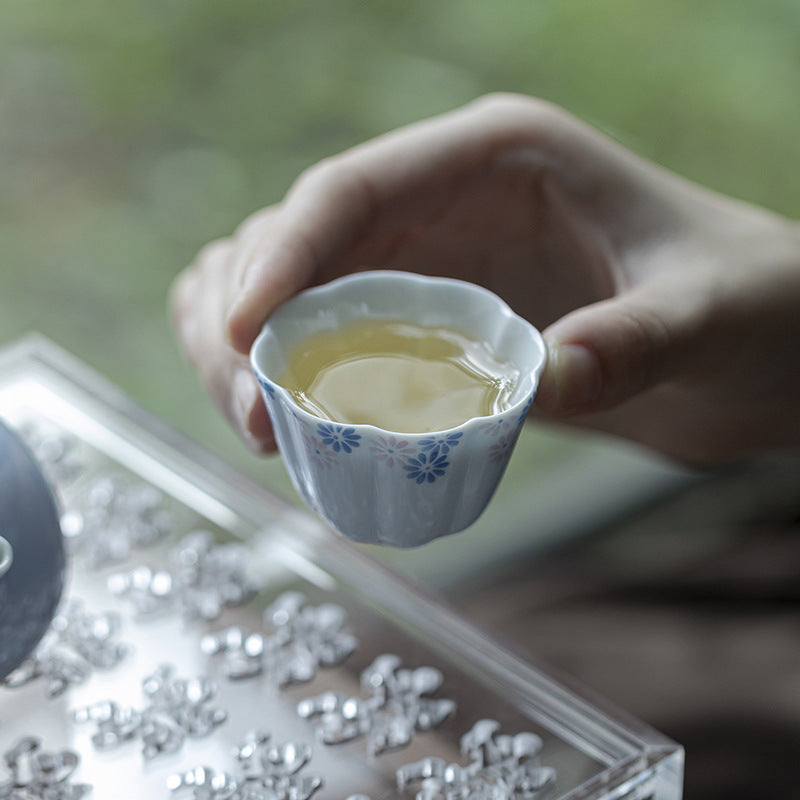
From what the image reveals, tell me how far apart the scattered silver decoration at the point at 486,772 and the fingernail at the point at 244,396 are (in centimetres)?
20

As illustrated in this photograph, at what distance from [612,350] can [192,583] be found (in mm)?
307

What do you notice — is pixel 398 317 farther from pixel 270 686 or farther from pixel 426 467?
pixel 270 686

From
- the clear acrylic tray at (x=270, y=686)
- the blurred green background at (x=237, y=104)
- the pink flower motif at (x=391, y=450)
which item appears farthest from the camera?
the blurred green background at (x=237, y=104)

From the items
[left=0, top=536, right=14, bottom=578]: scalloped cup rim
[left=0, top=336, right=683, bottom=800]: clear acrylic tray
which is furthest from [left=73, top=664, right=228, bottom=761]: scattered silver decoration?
[left=0, top=536, right=14, bottom=578]: scalloped cup rim

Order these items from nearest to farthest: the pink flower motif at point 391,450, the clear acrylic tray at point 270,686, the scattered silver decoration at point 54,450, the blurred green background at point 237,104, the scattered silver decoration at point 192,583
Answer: the pink flower motif at point 391,450 < the clear acrylic tray at point 270,686 < the scattered silver decoration at point 192,583 < the scattered silver decoration at point 54,450 < the blurred green background at point 237,104

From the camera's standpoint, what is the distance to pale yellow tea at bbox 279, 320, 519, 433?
20.2 inches

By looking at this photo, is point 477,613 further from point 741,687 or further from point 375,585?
point 375,585

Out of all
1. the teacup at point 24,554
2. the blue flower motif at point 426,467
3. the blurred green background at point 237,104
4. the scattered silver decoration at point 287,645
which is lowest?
the blurred green background at point 237,104

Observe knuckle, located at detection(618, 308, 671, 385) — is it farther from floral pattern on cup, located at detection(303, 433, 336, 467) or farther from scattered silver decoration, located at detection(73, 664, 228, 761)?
scattered silver decoration, located at detection(73, 664, 228, 761)

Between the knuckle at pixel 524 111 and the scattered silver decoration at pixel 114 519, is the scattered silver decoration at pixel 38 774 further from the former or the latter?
the knuckle at pixel 524 111

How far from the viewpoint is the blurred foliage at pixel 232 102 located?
62.4 inches

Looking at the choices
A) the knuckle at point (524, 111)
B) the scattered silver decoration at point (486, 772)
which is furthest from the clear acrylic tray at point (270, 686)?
the knuckle at point (524, 111)

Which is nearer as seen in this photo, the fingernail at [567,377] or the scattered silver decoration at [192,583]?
the fingernail at [567,377]

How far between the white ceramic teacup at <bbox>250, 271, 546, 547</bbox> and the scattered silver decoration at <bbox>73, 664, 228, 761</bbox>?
0.14 meters
